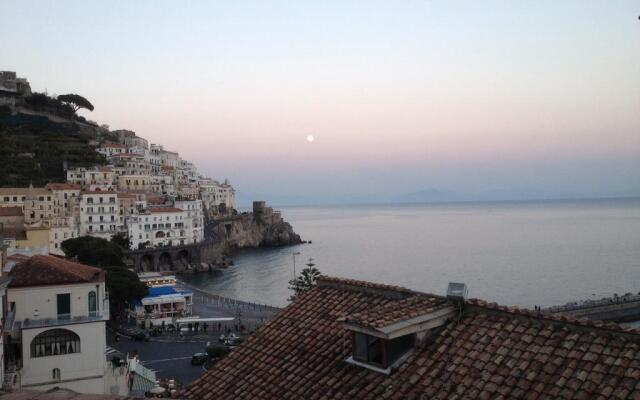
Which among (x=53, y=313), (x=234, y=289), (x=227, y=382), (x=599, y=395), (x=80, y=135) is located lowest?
(x=234, y=289)

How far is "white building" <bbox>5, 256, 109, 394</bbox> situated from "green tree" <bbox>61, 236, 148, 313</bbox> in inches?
749

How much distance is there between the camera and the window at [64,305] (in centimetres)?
2136

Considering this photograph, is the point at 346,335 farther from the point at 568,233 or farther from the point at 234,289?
the point at 568,233

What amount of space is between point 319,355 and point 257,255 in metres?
96.4

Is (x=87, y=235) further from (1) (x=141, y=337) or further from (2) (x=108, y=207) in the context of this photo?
(1) (x=141, y=337)

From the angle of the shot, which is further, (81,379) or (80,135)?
(80,135)

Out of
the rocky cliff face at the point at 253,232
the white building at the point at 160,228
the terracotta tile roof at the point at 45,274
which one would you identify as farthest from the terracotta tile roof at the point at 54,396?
the rocky cliff face at the point at 253,232

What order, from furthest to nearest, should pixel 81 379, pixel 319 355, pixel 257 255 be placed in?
pixel 257 255
pixel 81 379
pixel 319 355

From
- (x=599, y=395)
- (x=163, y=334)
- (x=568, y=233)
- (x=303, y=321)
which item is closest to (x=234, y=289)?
(x=163, y=334)

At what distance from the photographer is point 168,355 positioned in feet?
96.5

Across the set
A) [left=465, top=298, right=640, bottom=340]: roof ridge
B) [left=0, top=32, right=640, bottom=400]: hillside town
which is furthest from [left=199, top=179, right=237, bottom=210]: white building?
[left=465, top=298, right=640, bottom=340]: roof ridge

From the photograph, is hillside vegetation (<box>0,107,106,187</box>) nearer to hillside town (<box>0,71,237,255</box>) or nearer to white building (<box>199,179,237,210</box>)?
hillside town (<box>0,71,237,255</box>)

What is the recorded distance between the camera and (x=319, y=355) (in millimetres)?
7527

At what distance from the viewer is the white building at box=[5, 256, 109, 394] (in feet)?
66.4
